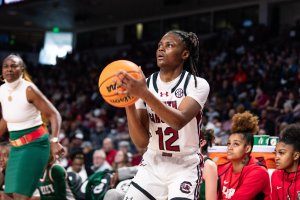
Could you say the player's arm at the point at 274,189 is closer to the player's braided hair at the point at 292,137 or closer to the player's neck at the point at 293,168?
the player's neck at the point at 293,168

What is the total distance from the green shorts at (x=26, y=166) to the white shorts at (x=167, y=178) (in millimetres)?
1532

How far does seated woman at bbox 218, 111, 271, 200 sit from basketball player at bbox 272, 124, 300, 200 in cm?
12

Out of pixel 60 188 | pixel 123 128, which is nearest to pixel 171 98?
pixel 60 188

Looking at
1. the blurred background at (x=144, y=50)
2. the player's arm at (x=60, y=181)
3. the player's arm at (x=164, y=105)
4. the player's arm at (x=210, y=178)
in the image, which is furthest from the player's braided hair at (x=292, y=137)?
the blurred background at (x=144, y=50)

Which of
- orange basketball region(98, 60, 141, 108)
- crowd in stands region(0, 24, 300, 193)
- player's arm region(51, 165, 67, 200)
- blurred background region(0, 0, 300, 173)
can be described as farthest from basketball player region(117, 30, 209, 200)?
blurred background region(0, 0, 300, 173)

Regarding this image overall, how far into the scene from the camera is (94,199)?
737cm

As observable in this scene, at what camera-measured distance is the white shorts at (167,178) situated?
3543 mm

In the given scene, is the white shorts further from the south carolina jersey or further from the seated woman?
the seated woman

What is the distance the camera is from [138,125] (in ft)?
11.9

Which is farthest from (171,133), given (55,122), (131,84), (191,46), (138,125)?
(55,122)

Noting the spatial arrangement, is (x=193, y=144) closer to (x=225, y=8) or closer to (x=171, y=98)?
(x=171, y=98)

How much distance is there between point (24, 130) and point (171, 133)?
5.86 feet

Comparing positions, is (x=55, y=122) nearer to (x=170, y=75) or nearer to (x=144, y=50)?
(x=170, y=75)

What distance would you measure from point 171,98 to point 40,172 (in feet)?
5.97
